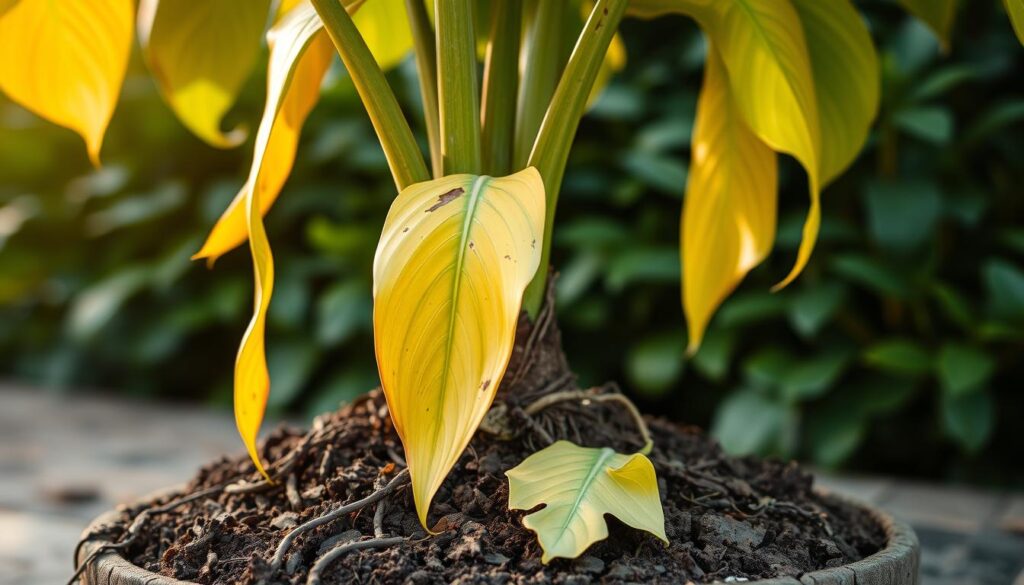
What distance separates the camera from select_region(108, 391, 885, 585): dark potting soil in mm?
610

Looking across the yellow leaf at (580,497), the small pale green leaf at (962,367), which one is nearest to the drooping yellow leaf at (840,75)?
the yellow leaf at (580,497)

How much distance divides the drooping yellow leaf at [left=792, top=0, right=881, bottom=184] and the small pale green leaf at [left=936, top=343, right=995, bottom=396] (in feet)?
3.07

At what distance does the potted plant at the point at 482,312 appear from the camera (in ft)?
1.92

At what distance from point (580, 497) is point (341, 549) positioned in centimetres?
15

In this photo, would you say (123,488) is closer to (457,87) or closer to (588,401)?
(588,401)

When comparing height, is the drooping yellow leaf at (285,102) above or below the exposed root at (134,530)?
above

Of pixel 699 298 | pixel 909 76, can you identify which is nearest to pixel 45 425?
pixel 699 298

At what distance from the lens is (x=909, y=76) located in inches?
75.3

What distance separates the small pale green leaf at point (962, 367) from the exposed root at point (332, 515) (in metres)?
1.29

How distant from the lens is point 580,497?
0.61 metres

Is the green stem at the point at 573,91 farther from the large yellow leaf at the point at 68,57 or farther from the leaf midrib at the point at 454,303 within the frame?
the large yellow leaf at the point at 68,57

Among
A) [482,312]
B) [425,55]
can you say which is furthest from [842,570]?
[425,55]

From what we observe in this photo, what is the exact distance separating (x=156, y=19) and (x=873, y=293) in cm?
160

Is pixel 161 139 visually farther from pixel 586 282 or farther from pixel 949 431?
pixel 949 431
